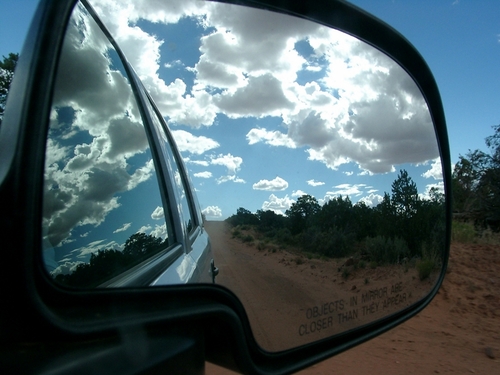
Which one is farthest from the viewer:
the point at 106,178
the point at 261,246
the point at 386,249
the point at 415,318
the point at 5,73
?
the point at 415,318

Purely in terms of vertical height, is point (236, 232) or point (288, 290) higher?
point (236, 232)

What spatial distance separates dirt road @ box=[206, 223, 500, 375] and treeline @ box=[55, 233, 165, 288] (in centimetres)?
27

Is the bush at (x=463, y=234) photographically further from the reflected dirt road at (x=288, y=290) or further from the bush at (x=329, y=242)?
the bush at (x=329, y=242)

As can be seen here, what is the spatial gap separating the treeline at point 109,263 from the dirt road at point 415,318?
270 millimetres

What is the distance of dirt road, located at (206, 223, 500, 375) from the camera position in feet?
5.35

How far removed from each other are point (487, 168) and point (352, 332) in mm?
21389

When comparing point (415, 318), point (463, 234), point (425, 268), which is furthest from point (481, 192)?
point (425, 268)

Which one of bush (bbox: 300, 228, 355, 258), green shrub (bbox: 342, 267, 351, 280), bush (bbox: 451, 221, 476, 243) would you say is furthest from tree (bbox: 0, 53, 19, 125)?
bush (bbox: 451, 221, 476, 243)

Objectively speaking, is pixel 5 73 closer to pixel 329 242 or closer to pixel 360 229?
pixel 329 242

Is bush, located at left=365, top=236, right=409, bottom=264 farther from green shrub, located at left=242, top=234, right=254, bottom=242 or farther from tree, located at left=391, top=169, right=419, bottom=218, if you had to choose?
green shrub, located at left=242, top=234, right=254, bottom=242

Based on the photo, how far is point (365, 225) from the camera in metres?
2.35

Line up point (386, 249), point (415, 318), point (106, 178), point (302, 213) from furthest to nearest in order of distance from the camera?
1. point (415, 318)
2. point (386, 249)
3. point (302, 213)
4. point (106, 178)

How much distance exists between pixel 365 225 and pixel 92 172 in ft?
4.69

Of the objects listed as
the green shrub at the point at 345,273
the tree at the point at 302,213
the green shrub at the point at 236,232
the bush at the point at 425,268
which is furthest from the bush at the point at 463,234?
the green shrub at the point at 236,232
